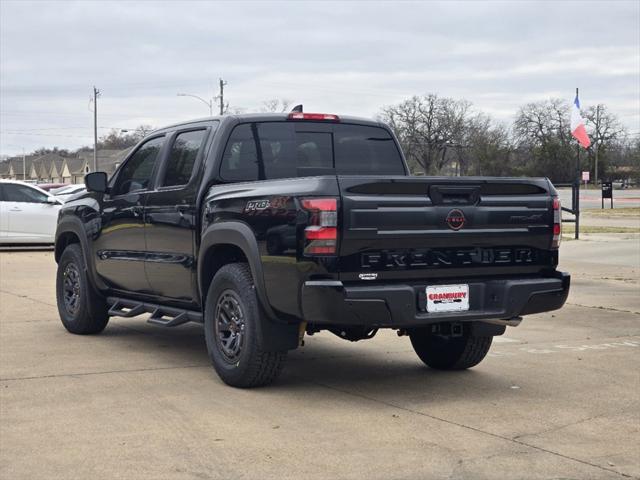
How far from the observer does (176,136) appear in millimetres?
8102

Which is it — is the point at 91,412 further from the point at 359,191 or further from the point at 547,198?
the point at 547,198

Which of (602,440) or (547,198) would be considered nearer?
(602,440)

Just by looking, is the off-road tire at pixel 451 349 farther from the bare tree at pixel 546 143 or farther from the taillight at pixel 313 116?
the bare tree at pixel 546 143

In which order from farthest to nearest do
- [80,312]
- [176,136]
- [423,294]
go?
1. [80,312]
2. [176,136]
3. [423,294]

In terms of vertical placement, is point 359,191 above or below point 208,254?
above

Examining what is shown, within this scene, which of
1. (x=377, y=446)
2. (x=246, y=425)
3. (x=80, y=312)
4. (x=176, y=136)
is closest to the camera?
(x=377, y=446)

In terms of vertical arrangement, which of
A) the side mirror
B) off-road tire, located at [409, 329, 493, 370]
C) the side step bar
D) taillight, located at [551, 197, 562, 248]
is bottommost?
off-road tire, located at [409, 329, 493, 370]

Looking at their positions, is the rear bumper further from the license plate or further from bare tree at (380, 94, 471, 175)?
bare tree at (380, 94, 471, 175)

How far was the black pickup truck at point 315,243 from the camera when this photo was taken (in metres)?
6.04

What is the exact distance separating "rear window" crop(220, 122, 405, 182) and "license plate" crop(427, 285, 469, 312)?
1865 millimetres

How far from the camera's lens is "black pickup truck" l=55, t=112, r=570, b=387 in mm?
6043

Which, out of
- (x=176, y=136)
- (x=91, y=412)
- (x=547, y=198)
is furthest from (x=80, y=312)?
(x=547, y=198)

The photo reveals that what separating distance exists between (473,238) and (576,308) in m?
5.45

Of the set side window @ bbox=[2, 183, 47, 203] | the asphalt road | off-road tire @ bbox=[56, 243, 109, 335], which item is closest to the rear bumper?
off-road tire @ bbox=[56, 243, 109, 335]
